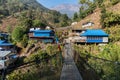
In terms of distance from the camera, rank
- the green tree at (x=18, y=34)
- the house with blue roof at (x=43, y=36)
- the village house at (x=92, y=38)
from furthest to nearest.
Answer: the green tree at (x=18, y=34)
the house with blue roof at (x=43, y=36)
the village house at (x=92, y=38)

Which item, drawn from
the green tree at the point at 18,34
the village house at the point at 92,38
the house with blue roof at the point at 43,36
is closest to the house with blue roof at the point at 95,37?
the village house at the point at 92,38

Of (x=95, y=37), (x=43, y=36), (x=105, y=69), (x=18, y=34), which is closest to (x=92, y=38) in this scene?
(x=95, y=37)

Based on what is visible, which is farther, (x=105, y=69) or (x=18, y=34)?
(x=18, y=34)

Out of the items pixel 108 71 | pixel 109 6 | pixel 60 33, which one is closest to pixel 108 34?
pixel 60 33

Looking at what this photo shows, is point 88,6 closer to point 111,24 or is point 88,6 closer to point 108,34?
point 111,24

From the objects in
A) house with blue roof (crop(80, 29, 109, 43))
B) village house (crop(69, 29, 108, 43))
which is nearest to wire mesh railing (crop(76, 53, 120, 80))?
village house (crop(69, 29, 108, 43))

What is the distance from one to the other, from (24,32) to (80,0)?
1855 centimetres

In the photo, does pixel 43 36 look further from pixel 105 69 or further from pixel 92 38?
pixel 105 69

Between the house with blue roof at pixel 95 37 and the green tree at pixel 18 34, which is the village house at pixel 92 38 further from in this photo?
the green tree at pixel 18 34

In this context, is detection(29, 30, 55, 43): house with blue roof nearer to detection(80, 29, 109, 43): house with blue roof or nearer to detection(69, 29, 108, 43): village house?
detection(69, 29, 108, 43): village house

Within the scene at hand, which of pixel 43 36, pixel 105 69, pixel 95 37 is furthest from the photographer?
pixel 43 36

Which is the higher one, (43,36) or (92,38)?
(43,36)

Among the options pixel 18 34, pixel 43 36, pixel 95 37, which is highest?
pixel 18 34

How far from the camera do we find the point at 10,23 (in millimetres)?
64438
